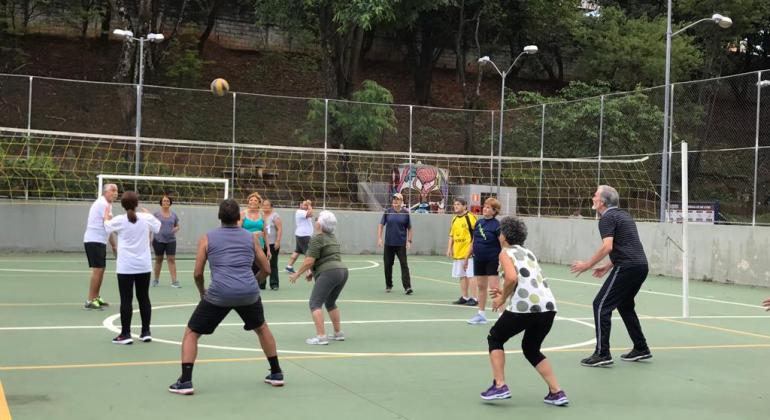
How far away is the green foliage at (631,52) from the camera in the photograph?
4522 cm

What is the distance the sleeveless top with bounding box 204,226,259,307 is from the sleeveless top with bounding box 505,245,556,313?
2.23m

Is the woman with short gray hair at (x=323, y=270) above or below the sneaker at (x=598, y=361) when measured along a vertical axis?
above

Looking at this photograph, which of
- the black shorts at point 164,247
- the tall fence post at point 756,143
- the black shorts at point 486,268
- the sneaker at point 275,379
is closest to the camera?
the sneaker at point 275,379

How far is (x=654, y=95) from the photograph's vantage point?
78.8 ft

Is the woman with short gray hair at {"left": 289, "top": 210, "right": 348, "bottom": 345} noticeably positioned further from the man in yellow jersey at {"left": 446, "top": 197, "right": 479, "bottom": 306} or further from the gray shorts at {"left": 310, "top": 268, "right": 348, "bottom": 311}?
the man in yellow jersey at {"left": 446, "top": 197, "right": 479, "bottom": 306}

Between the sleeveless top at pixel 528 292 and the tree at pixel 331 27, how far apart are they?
26.9m

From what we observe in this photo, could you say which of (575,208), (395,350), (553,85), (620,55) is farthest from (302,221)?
(553,85)

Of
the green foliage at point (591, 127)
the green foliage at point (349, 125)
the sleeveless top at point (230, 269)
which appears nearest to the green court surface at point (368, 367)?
the sleeveless top at point (230, 269)

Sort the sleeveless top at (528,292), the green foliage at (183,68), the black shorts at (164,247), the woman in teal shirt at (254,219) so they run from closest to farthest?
1. the sleeveless top at (528,292)
2. the woman in teal shirt at (254,219)
3. the black shorts at (164,247)
4. the green foliage at (183,68)

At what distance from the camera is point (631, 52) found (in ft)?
151

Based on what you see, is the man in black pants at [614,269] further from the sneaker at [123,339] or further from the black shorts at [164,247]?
the black shorts at [164,247]

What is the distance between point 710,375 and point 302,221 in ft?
36.6

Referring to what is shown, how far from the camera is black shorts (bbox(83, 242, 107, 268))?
12.7 metres

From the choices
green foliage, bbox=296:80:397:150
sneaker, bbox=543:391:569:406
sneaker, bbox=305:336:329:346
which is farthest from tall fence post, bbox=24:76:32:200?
sneaker, bbox=543:391:569:406
